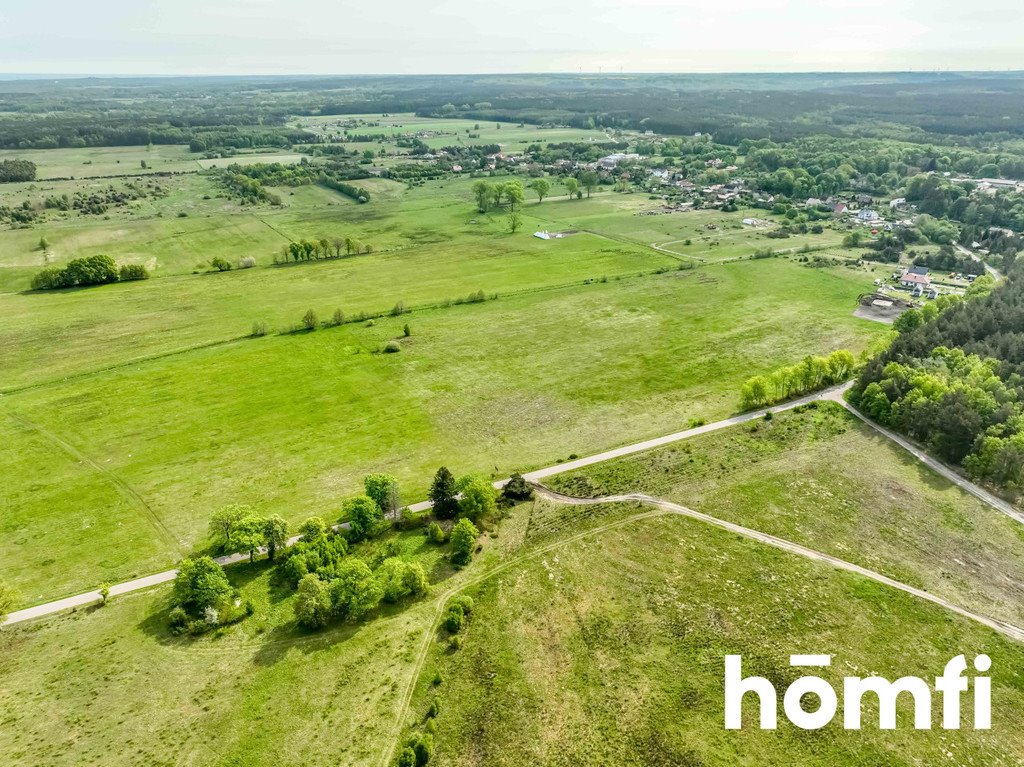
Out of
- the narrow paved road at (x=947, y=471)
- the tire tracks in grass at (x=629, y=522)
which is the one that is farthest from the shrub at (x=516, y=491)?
the narrow paved road at (x=947, y=471)

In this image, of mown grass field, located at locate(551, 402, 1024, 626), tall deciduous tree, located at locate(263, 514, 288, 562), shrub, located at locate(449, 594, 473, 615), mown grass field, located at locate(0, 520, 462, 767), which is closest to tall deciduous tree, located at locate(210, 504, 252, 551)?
tall deciduous tree, located at locate(263, 514, 288, 562)

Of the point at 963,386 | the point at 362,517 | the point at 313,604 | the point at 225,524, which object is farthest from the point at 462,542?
the point at 963,386

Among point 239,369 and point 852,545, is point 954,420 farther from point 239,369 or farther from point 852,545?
point 239,369

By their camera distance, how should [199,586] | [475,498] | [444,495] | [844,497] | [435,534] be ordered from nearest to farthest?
[199,586], [435,534], [475,498], [444,495], [844,497]

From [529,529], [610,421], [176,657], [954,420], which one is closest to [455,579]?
[529,529]

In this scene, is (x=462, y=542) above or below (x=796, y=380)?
below

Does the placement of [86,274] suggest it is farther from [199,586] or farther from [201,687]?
[201,687]
